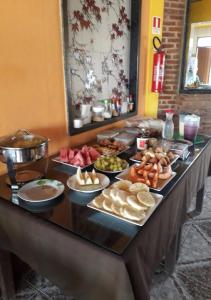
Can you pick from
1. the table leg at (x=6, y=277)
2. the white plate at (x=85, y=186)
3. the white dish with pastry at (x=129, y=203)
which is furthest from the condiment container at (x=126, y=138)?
the table leg at (x=6, y=277)

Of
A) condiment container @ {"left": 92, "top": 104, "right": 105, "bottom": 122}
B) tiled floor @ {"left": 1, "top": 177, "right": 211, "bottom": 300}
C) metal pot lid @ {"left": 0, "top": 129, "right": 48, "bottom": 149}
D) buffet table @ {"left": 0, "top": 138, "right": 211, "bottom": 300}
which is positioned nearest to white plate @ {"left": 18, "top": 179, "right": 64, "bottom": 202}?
buffet table @ {"left": 0, "top": 138, "right": 211, "bottom": 300}

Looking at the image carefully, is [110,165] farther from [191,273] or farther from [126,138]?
[191,273]

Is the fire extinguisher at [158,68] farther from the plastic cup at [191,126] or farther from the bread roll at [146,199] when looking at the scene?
the bread roll at [146,199]

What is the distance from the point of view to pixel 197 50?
2664 millimetres

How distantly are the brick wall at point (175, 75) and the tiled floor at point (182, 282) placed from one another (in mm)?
1485

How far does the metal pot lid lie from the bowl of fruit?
1.02ft

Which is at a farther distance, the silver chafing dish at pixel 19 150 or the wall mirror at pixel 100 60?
the wall mirror at pixel 100 60

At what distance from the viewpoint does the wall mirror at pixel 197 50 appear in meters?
2.53

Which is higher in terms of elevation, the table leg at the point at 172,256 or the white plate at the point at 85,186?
the white plate at the point at 85,186

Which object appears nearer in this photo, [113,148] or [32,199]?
[32,199]

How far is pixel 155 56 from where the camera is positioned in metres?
2.23

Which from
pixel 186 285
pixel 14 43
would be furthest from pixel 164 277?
pixel 14 43

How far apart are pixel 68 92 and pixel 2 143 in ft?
1.96

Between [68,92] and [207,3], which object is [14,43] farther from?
[207,3]
